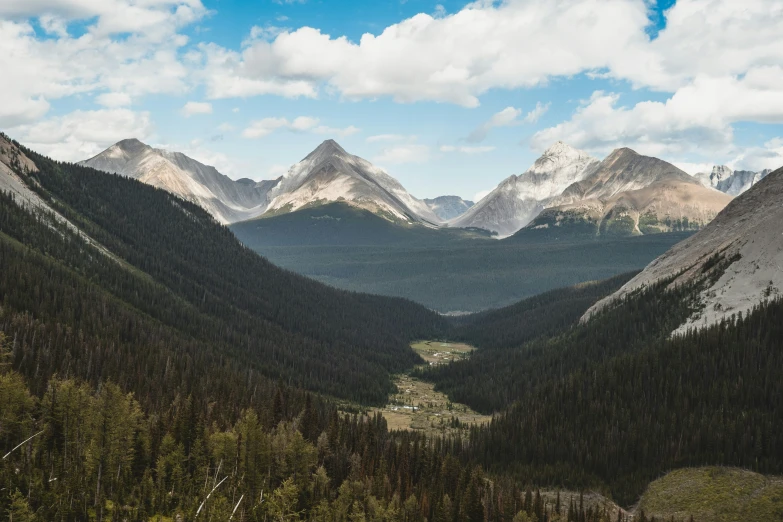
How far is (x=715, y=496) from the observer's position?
107688 mm

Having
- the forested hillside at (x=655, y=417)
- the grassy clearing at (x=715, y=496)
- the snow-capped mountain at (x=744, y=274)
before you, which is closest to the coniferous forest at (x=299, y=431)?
the forested hillside at (x=655, y=417)

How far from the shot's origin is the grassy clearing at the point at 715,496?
100 metres

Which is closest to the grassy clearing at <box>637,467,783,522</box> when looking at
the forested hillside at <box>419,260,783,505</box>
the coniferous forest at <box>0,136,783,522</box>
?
the forested hillside at <box>419,260,783,505</box>

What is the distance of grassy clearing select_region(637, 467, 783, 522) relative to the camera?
100500 mm

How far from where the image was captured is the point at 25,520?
71500mm

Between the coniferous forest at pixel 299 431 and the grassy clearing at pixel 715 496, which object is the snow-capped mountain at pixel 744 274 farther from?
the grassy clearing at pixel 715 496

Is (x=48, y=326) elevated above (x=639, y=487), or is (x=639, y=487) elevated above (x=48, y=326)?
(x=48, y=326)

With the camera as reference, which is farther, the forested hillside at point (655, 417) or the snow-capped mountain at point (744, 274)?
the snow-capped mountain at point (744, 274)

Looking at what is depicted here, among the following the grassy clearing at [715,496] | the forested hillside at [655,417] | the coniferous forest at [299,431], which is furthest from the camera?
the forested hillside at [655,417]

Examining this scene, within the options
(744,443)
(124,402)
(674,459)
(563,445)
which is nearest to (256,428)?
(124,402)

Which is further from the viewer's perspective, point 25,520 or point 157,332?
point 157,332

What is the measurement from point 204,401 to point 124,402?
35570mm

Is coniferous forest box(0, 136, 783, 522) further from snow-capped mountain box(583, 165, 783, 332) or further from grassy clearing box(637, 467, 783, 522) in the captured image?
snow-capped mountain box(583, 165, 783, 332)

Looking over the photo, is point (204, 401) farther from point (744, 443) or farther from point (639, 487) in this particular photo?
point (744, 443)
